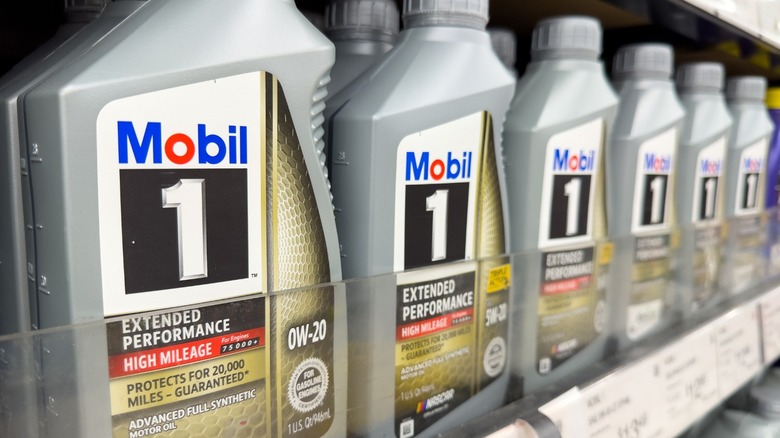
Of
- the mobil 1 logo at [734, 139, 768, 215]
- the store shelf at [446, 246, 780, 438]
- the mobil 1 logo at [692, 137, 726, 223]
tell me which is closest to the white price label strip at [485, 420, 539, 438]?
the store shelf at [446, 246, 780, 438]

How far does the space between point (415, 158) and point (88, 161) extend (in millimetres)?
266

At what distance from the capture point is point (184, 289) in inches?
16.5

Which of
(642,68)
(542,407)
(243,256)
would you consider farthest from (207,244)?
(642,68)

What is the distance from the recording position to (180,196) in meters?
0.41

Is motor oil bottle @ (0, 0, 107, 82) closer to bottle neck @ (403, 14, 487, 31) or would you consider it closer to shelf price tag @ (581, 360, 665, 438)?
bottle neck @ (403, 14, 487, 31)

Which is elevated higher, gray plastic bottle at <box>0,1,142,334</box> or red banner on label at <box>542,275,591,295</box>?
gray plastic bottle at <box>0,1,142,334</box>

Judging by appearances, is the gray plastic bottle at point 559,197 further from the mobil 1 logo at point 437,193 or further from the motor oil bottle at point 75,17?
the motor oil bottle at point 75,17

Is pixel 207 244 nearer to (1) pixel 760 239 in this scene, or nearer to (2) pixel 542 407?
(2) pixel 542 407

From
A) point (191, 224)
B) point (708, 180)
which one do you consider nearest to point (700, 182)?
point (708, 180)

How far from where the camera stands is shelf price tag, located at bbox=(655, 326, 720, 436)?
0.69 metres

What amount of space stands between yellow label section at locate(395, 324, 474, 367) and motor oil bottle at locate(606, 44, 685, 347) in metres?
0.28

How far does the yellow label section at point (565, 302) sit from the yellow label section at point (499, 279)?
0.27ft

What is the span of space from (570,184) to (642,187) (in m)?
0.17

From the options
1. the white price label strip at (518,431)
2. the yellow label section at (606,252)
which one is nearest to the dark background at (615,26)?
the yellow label section at (606,252)
